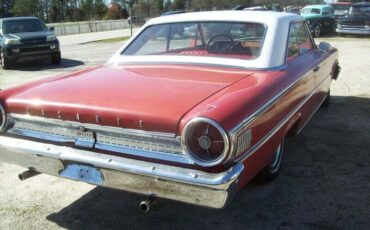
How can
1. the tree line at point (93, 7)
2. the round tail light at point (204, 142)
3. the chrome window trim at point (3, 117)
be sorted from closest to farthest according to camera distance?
the round tail light at point (204, 142) < the chrome window trim at point (3, 117) < the tree line at point (93, 7)

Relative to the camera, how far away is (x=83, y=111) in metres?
2.85

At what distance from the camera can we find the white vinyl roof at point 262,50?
11.6 ft

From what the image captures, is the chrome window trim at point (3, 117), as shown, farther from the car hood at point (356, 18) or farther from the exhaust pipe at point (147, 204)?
the car hood at point (356, 18)

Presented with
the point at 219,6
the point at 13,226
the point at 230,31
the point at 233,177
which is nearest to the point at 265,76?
the point at 230,31

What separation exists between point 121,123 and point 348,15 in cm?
1867

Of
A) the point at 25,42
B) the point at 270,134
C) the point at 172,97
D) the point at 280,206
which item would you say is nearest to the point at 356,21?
the point at 25,42

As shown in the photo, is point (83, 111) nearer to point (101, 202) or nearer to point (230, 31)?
point (101, 202)

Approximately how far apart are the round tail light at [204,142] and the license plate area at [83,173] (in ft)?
2.24

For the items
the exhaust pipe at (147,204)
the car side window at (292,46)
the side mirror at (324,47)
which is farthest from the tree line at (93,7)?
the exhaust pipe at (147,204)

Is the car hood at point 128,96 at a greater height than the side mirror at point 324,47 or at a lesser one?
lesser

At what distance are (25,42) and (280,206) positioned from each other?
1075cm

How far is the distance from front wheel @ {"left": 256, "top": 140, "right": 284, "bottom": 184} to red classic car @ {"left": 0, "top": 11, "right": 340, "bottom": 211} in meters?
0.01

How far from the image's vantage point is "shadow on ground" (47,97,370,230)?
3.15 meters

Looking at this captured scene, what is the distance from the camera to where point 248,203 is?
3416 millimetres
